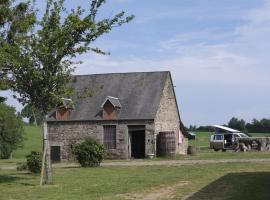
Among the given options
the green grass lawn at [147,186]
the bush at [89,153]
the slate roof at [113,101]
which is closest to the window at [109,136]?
the slate roof at [113,101]

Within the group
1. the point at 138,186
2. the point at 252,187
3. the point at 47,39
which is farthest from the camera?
the point at 47,39

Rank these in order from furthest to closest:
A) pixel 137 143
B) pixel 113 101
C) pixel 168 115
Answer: pixel 168 115 → pixel 137 143 → pixel 113 101

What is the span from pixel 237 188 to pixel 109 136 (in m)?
27.4

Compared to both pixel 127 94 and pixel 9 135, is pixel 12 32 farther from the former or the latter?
pixel 9 135

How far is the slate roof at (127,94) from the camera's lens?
43.1 m

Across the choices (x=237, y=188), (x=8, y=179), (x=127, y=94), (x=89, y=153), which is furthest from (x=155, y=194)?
(x=127, y=94)

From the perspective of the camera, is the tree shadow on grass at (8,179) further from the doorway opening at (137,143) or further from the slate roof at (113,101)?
the doorway opening at (137,143)

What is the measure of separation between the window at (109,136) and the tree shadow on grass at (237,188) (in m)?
23.7

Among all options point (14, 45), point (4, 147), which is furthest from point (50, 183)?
point (4, 147)

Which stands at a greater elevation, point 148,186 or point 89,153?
point 89,153

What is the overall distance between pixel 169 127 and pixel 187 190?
1159 inches

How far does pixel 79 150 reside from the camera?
29.5 metres

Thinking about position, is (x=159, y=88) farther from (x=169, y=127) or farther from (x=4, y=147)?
(x=4, y=147)

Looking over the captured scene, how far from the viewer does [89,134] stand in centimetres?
4400
